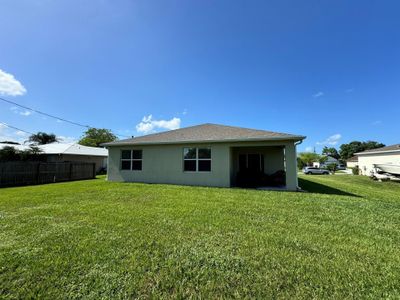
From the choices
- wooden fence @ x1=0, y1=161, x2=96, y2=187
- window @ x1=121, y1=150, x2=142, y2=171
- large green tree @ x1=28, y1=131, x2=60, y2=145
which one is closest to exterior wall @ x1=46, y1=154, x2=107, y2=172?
wooden fence @ x1=0, y1=161, x2=96, y2=187

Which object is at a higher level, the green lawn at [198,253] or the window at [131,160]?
the window at [131,160]

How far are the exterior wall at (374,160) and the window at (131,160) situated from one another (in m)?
24.7

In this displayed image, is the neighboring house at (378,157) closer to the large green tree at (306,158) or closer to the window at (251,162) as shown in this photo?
the window at (251,162)

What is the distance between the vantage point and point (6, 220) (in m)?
4.86

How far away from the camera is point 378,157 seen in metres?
21.7

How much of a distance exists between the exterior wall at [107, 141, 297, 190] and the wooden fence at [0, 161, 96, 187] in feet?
14.8

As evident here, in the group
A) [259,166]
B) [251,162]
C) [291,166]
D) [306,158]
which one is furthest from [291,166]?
[306,158]

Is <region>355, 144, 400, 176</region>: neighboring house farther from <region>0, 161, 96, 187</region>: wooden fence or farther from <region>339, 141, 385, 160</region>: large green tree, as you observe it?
<region>339, 141, 385, 160</region>: large green tree

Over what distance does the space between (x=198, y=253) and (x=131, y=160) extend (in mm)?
11048

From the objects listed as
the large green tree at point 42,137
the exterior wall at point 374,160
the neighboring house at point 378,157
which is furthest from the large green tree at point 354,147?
the large green tree at point 42,137

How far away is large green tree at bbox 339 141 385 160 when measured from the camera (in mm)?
70000

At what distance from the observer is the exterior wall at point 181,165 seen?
976cm

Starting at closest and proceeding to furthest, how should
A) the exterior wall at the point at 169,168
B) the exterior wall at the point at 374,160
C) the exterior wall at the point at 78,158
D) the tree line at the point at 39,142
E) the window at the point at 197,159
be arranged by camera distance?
the exterior wall at the point at 169,168
the window at the point at 197,159
the tree line at the point at 39,142
the exterior wall at the point at 374,160
the exterior wall at the point at 78,158

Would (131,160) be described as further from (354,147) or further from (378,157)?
(354,147)
